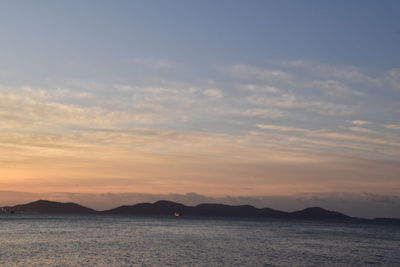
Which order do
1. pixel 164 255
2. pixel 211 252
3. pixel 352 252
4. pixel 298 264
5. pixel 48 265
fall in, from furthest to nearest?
1. pixel 352 252
2. pixel 211 252
3. pixel 164 255
4. pixel 298 264
5. pixel 48 265

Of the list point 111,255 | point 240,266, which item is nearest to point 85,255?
point 111,255

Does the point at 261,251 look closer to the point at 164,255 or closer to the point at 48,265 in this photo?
the point at 164,255

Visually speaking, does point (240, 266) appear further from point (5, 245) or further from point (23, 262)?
point (5, 245)

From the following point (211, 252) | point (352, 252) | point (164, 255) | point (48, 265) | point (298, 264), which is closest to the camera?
point (48, 265)

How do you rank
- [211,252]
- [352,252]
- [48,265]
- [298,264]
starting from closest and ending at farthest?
[48,265] < [298,264] < [211,252] < [352,252]

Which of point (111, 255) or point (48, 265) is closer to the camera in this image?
point (48, 265)

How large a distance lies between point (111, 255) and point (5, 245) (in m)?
24.7

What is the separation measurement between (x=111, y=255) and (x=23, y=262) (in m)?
14.1

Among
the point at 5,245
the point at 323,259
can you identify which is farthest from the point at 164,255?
the point at 5,245

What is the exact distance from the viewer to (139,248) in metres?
82.4

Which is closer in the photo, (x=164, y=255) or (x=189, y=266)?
(x=189, y=266)

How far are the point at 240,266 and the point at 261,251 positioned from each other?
67.3ft

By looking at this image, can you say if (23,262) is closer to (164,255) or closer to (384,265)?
(164,255)

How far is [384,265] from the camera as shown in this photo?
7006cm
